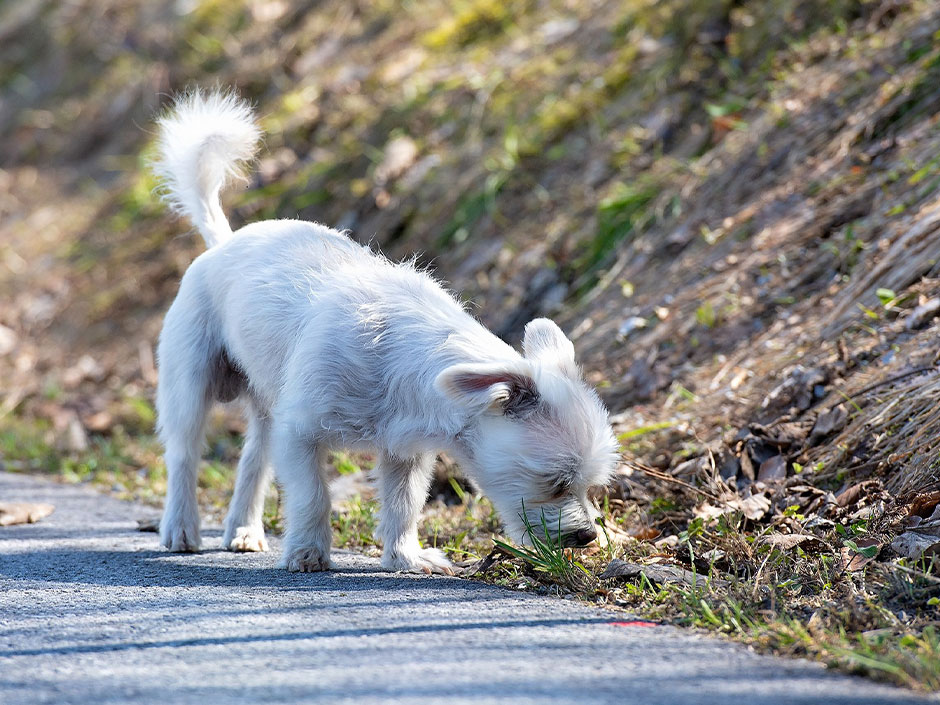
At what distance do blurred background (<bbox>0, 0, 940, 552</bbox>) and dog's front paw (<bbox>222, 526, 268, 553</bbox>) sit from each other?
1428 millimetres

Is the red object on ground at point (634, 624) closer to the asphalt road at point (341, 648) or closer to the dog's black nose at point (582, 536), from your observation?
the asphalt road at point (341, 648)

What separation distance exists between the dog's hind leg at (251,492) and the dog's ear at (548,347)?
1642mm

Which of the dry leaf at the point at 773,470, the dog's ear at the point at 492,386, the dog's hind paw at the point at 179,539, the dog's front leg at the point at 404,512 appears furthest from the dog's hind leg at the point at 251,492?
the dry leaf at the point at 773,470

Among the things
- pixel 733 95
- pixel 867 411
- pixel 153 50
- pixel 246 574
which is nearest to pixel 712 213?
pixel 733 95

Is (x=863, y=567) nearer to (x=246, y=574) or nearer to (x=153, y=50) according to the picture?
(x=246, y=574)

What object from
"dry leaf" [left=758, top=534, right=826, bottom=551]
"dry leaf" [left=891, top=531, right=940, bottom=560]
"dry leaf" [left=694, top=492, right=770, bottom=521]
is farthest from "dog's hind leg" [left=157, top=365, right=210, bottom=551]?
"dry leaf" [left=891, top=531, right=940, bottom=560]

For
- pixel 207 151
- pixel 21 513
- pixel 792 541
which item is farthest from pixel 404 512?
pixel 207 151

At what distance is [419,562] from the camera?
4.68 meters

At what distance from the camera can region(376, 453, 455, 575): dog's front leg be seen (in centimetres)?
470

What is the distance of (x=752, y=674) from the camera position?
3.00m

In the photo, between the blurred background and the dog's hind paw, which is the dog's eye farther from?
the dog's hind paw

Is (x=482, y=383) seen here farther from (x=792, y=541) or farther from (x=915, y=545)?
(x=915, y=545)

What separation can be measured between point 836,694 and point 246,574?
8.41 feet

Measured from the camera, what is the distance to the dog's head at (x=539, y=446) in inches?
169
